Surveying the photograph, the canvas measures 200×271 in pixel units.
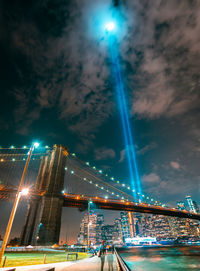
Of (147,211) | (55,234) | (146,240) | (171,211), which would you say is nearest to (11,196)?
(55,234)

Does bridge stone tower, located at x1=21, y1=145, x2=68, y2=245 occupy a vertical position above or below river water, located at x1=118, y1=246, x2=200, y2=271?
above

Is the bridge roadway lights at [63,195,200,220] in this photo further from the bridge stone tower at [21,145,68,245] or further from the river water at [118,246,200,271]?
the river water at [118,246,200,271]

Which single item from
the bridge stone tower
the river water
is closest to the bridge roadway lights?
the bridge stone tower

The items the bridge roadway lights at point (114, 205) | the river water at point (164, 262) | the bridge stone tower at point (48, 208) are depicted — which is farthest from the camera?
the bridge roadway lights at point (114, 205)

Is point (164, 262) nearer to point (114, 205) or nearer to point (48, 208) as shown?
point (48, 208)

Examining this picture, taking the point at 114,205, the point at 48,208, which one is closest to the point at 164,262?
the point at 48,208

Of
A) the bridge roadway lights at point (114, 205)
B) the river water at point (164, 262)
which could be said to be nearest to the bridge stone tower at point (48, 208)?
the bridge roadway lights at point (114, 205)

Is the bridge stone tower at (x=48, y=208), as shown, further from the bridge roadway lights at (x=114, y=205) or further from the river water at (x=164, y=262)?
the river water at (x=164, y=262)

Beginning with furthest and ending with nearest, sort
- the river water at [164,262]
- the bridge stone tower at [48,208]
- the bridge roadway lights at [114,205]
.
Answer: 1. the bridge roadway lights at [114,205]
2. the bridge stone tower at [48,208]
3. the river water at [164,262]

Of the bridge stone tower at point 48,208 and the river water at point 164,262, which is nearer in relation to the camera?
the river water at point 164,262

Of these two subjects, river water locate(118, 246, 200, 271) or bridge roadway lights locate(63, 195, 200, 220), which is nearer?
river water locate(118, 246, 200, 271)
